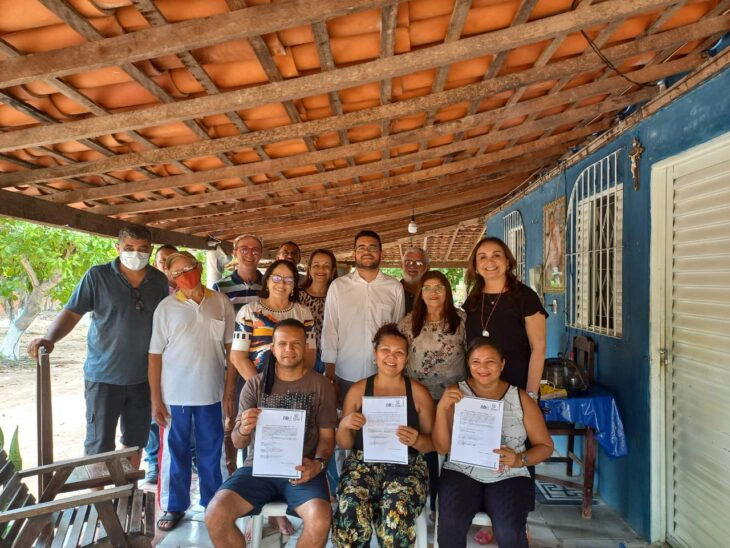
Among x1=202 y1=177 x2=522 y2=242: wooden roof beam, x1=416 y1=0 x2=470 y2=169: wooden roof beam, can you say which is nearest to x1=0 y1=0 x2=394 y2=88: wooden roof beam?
x1=416 y1=0 x2=470 y2=169: wooden roof beam

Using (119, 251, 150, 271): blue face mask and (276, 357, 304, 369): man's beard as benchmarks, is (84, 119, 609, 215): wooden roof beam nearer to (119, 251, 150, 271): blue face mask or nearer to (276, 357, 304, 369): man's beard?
(119, 251, 150, 271): blue face mask

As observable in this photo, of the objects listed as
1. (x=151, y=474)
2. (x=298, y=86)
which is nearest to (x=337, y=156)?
(x=298, y=86)

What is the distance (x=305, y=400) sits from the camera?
9.39 ft

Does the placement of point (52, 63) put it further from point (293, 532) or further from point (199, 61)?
point (293, 532)

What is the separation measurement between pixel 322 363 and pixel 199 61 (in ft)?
7.22

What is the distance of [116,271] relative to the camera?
141 inches

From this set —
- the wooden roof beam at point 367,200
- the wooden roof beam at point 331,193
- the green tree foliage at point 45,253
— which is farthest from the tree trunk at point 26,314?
the wooden roof beam at point 331,193

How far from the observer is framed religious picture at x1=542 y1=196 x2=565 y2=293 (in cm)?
525

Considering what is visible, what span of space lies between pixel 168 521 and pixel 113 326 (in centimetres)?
134

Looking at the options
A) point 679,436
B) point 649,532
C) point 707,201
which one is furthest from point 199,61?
point 649,532

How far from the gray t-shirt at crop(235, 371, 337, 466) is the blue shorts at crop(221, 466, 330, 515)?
17 cm

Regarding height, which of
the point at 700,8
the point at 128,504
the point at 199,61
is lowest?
the point at 128,504

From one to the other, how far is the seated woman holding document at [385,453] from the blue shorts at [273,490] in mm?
132

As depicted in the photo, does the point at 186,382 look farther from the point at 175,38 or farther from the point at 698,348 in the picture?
the point at 698,348
